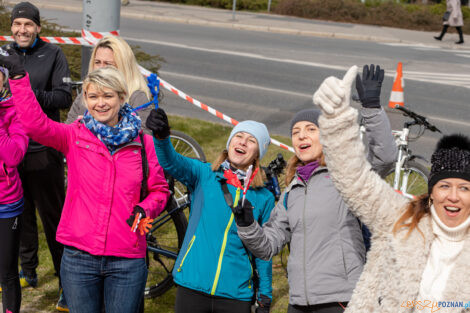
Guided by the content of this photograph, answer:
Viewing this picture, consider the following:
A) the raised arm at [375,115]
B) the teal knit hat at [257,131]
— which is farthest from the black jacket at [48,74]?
the raised arm at [375,115]

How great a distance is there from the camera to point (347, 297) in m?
3.54

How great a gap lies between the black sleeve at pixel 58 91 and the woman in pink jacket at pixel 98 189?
4.11 ft

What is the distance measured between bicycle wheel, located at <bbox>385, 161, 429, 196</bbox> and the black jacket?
3754 millimetres

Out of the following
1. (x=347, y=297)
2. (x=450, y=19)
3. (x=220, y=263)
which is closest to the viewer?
(x=347, y=297)

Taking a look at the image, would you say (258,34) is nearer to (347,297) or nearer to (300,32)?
(300,32)

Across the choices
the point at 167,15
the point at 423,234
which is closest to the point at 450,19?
the point at 167,15

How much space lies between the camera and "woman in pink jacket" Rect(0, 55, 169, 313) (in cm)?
390

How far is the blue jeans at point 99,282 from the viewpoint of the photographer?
3.93m

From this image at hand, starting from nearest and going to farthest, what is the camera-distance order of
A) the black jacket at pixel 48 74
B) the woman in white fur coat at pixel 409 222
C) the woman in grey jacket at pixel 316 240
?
the woman in white fur coat at pixel 409 222 → the woman in grey jacket at pixel 316 240 → the black jacket at pixel 48 74

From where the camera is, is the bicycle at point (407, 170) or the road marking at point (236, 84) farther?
the road marking at point (236, 84)

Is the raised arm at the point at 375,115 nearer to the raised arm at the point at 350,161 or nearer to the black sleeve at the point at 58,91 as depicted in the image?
the raised arm at the point at 350,161

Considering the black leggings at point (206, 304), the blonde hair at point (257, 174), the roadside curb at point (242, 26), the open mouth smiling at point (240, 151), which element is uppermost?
the open mouth smiling at point (240, 151)

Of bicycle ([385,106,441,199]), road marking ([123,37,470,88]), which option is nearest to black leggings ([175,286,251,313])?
bicycle ([385,106,441,199])

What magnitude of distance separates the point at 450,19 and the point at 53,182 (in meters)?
19.2
